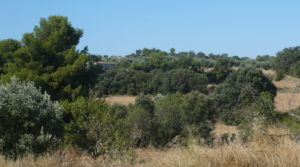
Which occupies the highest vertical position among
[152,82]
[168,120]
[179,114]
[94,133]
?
[152,82]

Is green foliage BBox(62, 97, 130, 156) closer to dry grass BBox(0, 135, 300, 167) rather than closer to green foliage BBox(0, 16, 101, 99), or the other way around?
dry grass BBox(0, 135, 300, 167)

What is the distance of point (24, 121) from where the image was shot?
768cm

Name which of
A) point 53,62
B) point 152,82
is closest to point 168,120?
point 53,62

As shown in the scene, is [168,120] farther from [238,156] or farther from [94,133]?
[238,156]

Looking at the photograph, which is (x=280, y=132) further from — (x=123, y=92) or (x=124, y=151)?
(x=123, y=92)

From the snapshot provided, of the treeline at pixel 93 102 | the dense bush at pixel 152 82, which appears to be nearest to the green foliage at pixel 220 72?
the treeline at pixel 93 102

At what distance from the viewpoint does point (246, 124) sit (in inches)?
218

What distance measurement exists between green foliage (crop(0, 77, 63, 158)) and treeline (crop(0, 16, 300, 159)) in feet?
0.06

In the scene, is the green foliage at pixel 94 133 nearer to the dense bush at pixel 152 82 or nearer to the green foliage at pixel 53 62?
the green foliage at pixel 53 62

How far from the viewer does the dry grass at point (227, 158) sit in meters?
4.07

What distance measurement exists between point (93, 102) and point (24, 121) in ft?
15.9

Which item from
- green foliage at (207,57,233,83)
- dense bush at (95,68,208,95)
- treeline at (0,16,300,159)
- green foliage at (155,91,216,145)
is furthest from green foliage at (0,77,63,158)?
green foliage at (207,57,233,83)

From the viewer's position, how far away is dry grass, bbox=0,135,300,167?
4066 mm

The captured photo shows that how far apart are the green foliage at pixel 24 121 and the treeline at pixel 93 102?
0.02 metres
